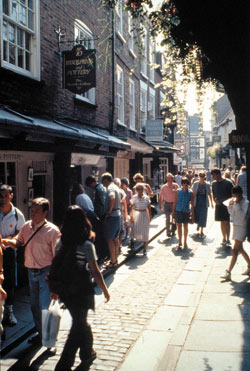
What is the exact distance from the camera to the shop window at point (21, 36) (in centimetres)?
745

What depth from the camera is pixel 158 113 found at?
2455 cm

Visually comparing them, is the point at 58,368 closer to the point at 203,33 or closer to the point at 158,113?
the point at 203,33

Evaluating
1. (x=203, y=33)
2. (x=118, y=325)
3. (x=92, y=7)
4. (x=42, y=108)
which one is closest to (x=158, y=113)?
(x=92, y=7)

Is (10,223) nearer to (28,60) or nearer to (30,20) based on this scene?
(28,60)

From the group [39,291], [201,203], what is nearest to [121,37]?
[201,203]

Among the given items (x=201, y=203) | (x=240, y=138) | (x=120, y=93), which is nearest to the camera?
(x=240, y=138)

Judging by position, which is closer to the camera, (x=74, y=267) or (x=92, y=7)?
(x=74, y=267)

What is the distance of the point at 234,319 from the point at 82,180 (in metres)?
7.21

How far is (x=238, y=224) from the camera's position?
6.88 m

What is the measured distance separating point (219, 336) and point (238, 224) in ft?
8.65

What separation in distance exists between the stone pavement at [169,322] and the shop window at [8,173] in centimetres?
269

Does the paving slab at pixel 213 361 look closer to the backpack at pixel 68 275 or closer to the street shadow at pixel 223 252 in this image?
the backpack at pixel 68 275

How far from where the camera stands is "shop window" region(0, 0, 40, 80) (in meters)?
7.45

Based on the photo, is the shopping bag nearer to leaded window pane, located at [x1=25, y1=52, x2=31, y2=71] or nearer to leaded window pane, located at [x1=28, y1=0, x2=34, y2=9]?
leaded window pane, located at [x1=25, y1=52, x2=31, y2=71]
